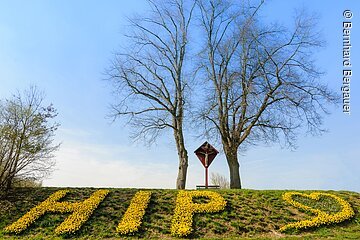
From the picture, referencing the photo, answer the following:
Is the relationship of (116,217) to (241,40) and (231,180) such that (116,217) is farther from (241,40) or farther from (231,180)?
(241,40)

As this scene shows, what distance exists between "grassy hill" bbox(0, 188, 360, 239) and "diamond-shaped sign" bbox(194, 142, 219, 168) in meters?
4.14

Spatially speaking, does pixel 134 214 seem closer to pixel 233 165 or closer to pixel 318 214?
pixel 318 214

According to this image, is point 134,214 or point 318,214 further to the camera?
point 318,214

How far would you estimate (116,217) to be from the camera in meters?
12.9

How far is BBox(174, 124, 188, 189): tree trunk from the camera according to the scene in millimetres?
19047

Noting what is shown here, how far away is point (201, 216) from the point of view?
1309 cm

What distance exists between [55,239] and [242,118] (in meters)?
12.2

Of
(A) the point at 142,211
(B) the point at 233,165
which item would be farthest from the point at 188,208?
(B) the point at 233,165

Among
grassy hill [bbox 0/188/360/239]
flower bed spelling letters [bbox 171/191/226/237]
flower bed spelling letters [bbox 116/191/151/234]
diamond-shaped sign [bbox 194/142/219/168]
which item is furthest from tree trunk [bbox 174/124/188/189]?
flower bed spelling letters [bbox 116/191/151/234]

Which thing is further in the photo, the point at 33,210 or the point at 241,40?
the point at 241,40

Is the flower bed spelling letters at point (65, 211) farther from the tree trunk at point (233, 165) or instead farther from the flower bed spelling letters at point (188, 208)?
the tree trunk at point (233, 165)

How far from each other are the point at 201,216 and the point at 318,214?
14.5ft

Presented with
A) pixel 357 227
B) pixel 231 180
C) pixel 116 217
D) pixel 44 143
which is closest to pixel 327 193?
pixel 357 227

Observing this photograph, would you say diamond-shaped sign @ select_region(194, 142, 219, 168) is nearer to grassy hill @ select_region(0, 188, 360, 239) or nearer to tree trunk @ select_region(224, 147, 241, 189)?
tree trunk @ select_region(224, 147, 241, 189)
